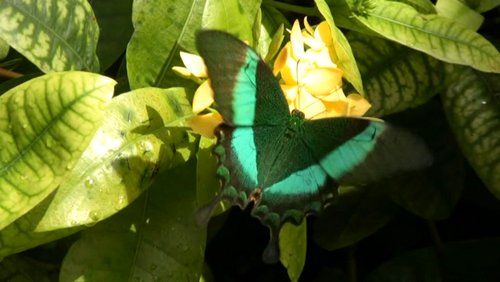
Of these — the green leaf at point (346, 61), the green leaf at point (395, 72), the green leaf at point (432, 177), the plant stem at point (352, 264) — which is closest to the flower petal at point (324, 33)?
the green leaf at point (346, 61)

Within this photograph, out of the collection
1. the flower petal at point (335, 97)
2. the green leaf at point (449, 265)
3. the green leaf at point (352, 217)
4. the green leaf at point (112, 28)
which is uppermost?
the flower petal at point (335, 97)

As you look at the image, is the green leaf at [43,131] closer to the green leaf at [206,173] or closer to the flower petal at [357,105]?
the green leaf at [206,173]

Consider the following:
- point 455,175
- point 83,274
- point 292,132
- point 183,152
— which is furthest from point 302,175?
point 455,175

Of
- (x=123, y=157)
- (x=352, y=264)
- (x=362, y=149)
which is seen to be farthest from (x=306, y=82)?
(x=352, y=264)

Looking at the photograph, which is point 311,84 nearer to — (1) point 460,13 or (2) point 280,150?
(2) point 280,150

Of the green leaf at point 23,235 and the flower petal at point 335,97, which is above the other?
the flower petal at point 335,97

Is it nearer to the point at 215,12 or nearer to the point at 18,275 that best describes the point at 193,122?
the point at 215,12
